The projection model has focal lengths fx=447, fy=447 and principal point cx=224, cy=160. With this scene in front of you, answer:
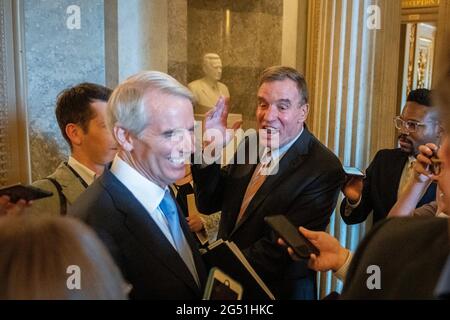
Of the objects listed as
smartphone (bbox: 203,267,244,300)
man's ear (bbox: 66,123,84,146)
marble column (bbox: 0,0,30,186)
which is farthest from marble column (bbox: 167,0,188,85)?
smartphone (bbox: 203,267,244,300)

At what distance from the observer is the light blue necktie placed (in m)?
1.35

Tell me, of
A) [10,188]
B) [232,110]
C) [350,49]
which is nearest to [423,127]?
[350,49]

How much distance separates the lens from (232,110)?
4.50 m

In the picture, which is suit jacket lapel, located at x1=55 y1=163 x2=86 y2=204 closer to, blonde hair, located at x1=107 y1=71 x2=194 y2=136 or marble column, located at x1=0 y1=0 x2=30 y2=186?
blonde hair, located at x1=107 y1=71 x2=194 y2=136

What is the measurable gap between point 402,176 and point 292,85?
2.36 feet

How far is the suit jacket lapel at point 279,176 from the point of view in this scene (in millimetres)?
1891

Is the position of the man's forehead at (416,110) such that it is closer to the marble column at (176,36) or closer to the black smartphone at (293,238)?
the black smartphone at (293,238)

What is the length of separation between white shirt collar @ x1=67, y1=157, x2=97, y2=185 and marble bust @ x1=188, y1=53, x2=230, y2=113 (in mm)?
2418

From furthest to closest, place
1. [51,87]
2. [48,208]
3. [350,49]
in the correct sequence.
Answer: [350,49], [51,87], [48,208]

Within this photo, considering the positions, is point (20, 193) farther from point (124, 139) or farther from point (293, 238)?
point (293, 238)

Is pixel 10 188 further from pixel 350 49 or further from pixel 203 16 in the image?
pixel 203 16

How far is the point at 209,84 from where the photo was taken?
4.28 meters

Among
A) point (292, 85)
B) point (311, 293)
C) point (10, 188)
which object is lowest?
point (311, 293)

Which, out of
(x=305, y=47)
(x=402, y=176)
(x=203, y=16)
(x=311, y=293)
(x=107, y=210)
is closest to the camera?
(x=107, y=210)
